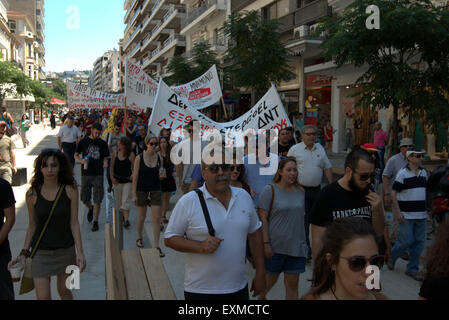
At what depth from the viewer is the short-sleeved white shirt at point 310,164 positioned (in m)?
6.05

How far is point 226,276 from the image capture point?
3049mm

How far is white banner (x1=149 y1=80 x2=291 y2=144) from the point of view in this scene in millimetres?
8246

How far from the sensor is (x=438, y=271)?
2.23 meters

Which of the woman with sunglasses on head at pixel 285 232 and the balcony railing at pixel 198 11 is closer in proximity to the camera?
the woman with sunglasses on head at pixel 285 232

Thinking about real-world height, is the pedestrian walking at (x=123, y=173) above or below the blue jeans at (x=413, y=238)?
above

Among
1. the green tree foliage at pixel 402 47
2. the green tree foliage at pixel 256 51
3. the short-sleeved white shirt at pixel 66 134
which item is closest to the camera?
the green tree foliage at pixel 402 47

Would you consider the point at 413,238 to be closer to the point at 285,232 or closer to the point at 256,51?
the point at 285,232

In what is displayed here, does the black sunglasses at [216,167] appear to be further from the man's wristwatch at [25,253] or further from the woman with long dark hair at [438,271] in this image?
the man's wristwatch at [25,253]

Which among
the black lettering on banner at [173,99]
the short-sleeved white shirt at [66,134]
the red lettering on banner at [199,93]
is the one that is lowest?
the short-sleeved white shirt at [66,134]

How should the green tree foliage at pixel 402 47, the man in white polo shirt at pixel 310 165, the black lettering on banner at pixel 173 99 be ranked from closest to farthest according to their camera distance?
1. the man in white polo shirt at pixel 310 165
2. the green tree foliage at pixel 402 47
3. the black lettering on banner at pixel 173 99

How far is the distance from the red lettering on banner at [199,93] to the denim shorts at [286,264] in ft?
26.6

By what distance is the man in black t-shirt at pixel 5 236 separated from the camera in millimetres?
3598

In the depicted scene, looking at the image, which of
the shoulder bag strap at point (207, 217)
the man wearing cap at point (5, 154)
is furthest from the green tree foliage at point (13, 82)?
the shoulder bag strap at point (207, 217)

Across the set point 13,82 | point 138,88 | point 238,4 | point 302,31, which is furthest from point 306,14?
point 13,82
